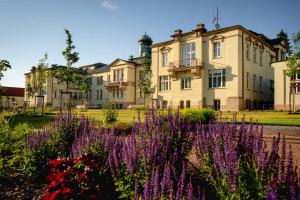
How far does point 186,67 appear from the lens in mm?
33156

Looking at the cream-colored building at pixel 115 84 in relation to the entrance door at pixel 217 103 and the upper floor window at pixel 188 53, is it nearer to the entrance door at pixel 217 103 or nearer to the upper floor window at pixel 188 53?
the upper floor window at pixel 188 53

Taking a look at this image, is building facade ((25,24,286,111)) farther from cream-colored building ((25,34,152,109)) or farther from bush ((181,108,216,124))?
bush ((181,108,216,124))

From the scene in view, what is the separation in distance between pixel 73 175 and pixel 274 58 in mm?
39739

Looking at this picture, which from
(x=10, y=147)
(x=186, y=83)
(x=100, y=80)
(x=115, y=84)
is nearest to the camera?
(x=10, y=147)

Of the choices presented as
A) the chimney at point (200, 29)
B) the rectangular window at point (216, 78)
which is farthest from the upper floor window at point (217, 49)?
the chimney at point (200, 29)

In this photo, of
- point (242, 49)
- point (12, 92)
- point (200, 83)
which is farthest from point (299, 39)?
point (12, 92)

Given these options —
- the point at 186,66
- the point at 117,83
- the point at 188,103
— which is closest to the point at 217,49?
the point at 186,66

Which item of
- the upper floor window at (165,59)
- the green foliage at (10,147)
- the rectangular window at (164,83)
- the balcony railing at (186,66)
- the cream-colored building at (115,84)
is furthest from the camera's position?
the cream-colored building at (115,84)

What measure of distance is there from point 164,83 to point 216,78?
8.60 m

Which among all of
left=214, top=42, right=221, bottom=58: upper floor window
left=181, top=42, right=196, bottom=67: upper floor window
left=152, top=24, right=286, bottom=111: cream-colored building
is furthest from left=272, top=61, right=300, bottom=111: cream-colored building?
left=181, top=42, right=196, bottom=67: upper floor window

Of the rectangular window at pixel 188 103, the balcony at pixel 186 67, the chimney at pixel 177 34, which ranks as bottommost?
the rectangular window at pixel 188 103

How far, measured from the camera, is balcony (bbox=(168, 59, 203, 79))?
105ft

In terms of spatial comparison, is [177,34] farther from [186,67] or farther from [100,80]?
[100,80]

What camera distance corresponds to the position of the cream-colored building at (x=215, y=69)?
1158 inches
